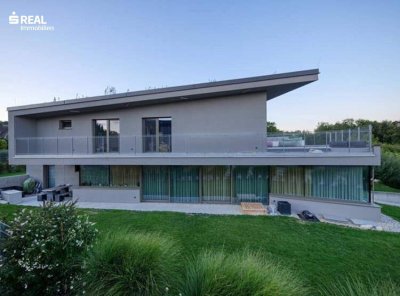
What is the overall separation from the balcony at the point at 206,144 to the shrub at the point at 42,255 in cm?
949

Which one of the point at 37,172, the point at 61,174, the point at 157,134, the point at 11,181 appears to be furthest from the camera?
the point at 11,181

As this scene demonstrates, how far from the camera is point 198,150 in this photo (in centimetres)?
1328

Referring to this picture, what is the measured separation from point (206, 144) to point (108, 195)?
701 cm

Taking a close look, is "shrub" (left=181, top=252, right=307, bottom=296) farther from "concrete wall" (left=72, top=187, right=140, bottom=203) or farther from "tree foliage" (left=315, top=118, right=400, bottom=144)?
"tree foliage" (left=315, top=118, right=400, bottom=144)

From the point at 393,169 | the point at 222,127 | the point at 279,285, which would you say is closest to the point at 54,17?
the point at 222,127

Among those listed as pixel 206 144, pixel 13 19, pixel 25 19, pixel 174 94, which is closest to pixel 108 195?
pixel 206 144

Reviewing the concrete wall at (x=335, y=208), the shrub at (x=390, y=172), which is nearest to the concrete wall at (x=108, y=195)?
the concrete wall at (x=335, y=208)

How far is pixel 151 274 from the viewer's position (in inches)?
152

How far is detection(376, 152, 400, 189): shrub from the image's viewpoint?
20.3m

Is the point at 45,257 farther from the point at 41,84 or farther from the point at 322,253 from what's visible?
the point at 41,84

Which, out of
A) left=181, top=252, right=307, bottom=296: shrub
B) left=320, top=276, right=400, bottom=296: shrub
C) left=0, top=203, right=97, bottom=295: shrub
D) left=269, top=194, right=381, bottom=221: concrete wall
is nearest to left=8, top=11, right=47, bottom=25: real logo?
left=0, top=203, right=97, bottom=295: shrub

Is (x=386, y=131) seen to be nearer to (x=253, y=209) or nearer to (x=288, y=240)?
(x=253, y=209)

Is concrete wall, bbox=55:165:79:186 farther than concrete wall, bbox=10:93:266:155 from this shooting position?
Yes

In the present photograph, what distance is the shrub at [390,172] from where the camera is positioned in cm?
2029
